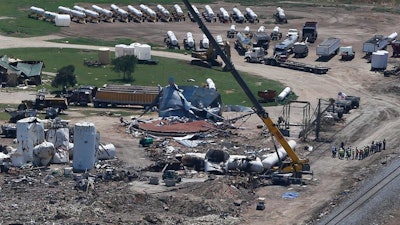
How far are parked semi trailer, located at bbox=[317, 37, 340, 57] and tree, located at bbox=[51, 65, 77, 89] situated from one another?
2934 centimetres

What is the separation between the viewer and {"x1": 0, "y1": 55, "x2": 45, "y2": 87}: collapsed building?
106062 millimetres

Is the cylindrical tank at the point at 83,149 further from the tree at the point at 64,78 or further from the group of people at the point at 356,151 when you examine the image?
the tree at the point at 64,78

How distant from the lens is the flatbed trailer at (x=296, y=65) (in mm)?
117438

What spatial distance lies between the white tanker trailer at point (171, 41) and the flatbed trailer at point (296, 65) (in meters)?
11.3

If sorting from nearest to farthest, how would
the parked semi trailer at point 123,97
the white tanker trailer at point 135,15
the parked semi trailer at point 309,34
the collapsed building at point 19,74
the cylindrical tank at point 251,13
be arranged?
the parked semi trailer at point 123,97
the collapsed building at point 19,74
the parked semi trailer at point 309,34
the white tanker trailer at point 135,15
the cylindrical tank at point 251,13

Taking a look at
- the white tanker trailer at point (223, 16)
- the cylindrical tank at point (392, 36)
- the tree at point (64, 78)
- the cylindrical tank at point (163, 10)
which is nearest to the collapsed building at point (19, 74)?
the tree at point (64, 78)

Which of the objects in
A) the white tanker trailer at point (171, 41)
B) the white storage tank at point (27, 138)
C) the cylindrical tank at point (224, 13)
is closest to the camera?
the white storage tank at point (27, 138)

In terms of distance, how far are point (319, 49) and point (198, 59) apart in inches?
504

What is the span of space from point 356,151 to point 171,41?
4815 cm

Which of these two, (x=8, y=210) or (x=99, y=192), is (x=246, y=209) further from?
(x=8, y=210)

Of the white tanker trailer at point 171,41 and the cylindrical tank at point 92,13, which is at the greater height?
the cylindrical tank at point 92,13

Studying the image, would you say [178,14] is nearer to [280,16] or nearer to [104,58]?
[280,16]

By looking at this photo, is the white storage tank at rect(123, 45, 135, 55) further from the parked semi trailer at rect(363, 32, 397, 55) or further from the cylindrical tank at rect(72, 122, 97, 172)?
the cylindrical tank at rect(72, 122, 97, 172)

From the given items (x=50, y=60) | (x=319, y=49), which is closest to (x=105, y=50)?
(x=50, y=60)
